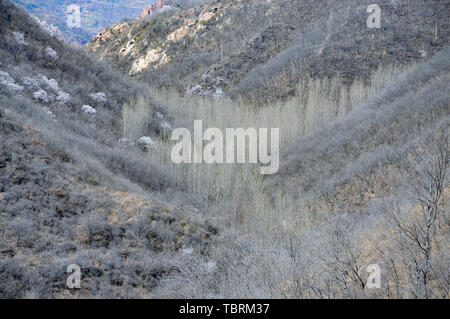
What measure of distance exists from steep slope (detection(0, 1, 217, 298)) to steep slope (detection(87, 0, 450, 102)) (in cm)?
2310

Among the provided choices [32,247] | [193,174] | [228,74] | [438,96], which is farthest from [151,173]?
[228,74]

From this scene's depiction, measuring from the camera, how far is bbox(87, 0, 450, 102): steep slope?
1373 inches

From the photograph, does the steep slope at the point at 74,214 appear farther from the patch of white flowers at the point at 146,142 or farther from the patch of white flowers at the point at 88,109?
the patch of white flowers at the point at 146,142

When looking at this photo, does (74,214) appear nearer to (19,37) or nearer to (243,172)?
(243,172)

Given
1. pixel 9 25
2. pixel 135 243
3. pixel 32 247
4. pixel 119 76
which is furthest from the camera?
pixel 119 76

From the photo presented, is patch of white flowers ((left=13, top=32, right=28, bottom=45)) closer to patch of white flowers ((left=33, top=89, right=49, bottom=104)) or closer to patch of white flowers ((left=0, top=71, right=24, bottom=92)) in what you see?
patch of white flowers ((left=0, top=71, right=24, bottom=92))

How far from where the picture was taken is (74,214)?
883 cm

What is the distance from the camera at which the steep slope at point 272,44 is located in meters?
34.9

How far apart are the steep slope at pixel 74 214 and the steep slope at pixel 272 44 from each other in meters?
23.1

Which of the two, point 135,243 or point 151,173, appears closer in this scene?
point 135,243
